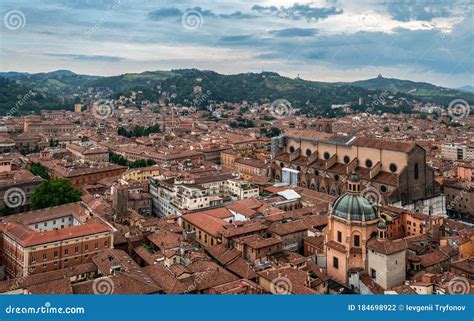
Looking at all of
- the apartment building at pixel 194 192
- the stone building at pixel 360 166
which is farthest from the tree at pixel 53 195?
the stone building at pixel 360 166

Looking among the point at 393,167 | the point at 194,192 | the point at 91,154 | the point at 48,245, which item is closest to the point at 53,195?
the point at 194,192

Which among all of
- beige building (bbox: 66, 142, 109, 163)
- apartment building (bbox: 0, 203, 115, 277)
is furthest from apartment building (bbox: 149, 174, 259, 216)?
beige building (bbox: 66, 142, 109, 163)

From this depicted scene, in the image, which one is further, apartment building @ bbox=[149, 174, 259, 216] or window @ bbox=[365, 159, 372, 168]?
window @ bbox=[365, 159, 372, 168]

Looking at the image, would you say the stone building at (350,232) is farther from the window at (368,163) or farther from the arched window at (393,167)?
the window at (368,163)

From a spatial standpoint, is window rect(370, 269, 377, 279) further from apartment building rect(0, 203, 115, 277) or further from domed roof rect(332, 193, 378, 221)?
apartment building rect(0, 203, 115, 277)

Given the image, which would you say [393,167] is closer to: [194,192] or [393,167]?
[393,167]

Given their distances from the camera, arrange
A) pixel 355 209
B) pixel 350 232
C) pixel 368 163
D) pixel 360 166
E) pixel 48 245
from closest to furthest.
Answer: pixel 350 232, pixel 355 209, pixel 48 245, pixel 368 163, pixel 360 166

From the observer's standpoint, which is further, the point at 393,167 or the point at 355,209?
the point at 393,167
